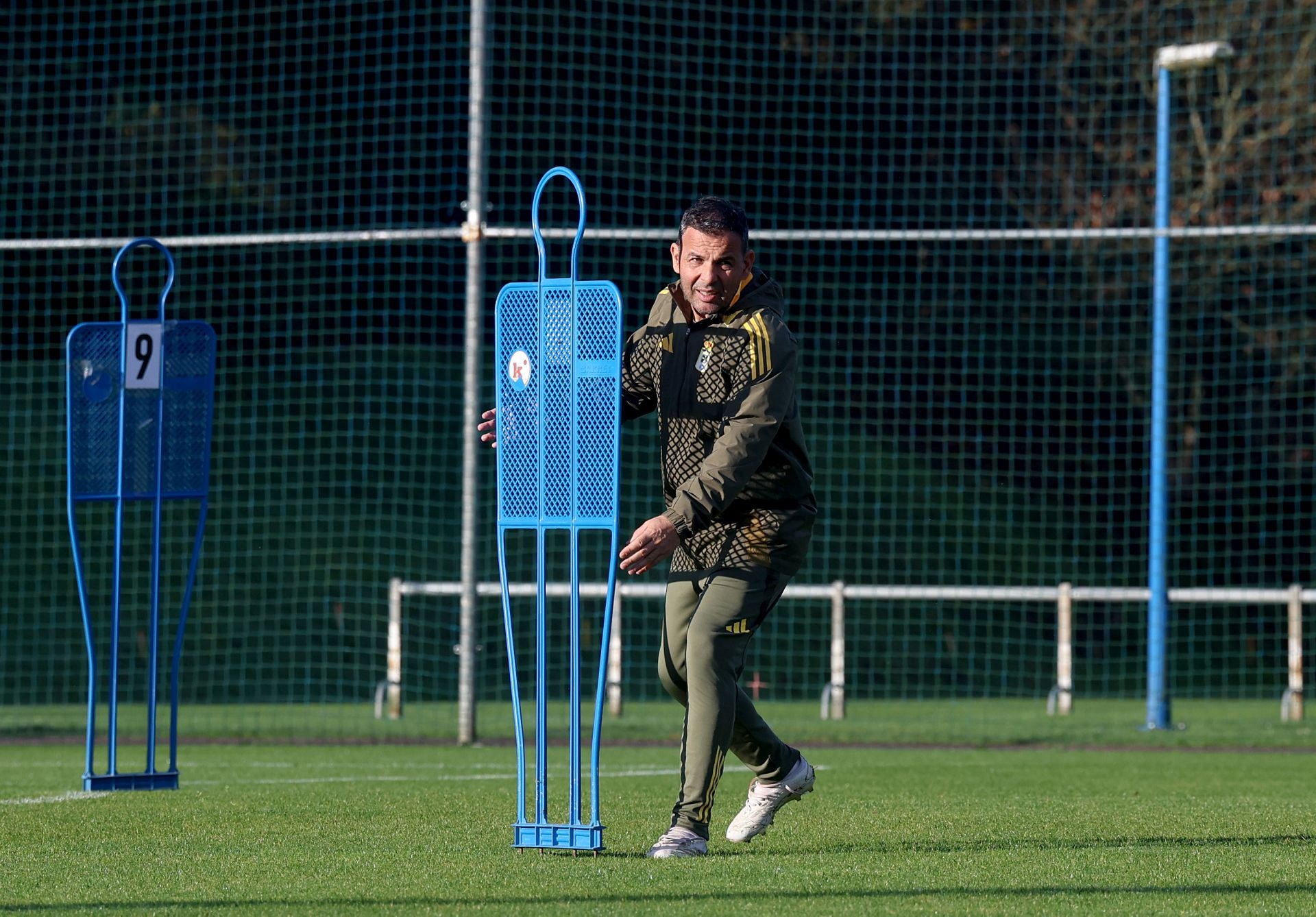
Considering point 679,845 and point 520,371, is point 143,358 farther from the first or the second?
point 679,845

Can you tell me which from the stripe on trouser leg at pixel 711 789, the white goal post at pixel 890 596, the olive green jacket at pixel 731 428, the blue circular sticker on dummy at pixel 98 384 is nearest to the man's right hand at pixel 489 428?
the olive green jacket at pixel 731 428

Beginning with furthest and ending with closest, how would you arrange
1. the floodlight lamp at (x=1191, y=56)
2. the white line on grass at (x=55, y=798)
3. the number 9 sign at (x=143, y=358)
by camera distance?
the floodlight lamp at (x=1191, y=56) < the number 9 sign at (x=143, y=358) < the white line on grass at (x=55, y=798)

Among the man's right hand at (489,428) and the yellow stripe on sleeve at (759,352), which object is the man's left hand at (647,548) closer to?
the yellow stripe on sleeve at (759,352)

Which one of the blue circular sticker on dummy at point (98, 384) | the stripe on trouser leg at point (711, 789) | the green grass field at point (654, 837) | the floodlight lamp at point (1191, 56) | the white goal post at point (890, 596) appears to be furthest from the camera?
the floodlight lamp at point (1191, 56)

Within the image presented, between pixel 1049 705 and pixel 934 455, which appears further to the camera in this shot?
pixel 934 455

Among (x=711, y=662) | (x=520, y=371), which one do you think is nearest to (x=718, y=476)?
(x=711, y=662)

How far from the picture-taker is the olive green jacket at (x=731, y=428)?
5.25 meters

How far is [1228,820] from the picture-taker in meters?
6.55

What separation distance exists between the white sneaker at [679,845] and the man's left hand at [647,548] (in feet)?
2.42

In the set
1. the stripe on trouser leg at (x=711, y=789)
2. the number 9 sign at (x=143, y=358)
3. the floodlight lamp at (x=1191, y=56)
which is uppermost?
the floodlight lamp at (x=1191, y=56)

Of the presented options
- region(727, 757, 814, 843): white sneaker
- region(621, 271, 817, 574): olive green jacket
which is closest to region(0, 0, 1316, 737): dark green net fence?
region(727, 757, 814, 843): white sneaker

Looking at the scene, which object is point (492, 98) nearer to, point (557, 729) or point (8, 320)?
point (8, 320)

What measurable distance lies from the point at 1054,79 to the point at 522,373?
18227mm

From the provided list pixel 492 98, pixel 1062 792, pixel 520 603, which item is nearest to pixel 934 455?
pixel 520 603
